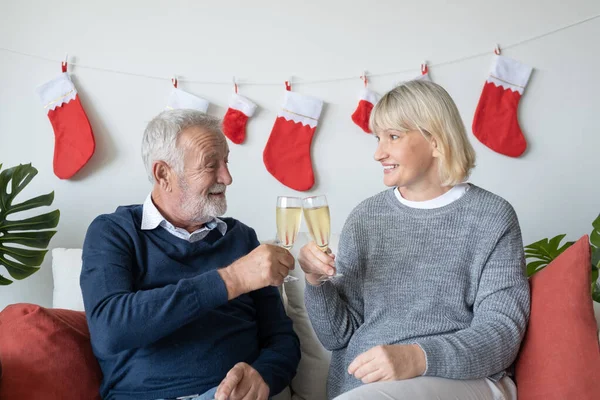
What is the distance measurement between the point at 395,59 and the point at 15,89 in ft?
5.25

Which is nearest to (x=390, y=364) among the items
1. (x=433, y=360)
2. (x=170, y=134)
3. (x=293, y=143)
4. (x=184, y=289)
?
(x=433, y=360)

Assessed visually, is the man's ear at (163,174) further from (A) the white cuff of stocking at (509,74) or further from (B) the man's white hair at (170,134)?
(A) the white cuff of stocking at (509,74)

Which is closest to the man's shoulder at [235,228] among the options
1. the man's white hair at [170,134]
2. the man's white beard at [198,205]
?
the man's white beard at [198,205]

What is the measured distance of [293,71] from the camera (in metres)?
2.75

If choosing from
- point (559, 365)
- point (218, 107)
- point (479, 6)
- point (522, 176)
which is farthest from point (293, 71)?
point (559, 365)

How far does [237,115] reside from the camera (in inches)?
106

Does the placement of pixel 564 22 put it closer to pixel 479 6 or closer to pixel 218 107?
pixel 479 6

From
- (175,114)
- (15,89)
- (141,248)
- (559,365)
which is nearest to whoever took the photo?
(559,365)

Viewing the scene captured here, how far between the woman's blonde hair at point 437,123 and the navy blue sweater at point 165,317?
24.3 inches

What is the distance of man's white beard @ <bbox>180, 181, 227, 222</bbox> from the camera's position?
186 centimetres

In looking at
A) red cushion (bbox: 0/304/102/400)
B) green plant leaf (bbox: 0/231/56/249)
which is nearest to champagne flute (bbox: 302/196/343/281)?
red cushion (bbox: 0/304/102/400)

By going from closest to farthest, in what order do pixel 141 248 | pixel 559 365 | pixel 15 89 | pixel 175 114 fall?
1. pixel 559 365
2. pixel 141 248
3. pixel 175 114
4. pixel 15 89

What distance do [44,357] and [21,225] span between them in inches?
28.7

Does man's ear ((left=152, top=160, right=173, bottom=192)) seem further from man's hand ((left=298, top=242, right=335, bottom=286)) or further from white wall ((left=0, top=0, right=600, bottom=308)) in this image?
white wall ((left=0, top=0, right=600, bottom=308))
